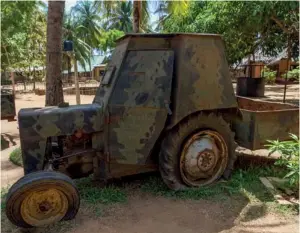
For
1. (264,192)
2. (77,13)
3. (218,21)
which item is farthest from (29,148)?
(77,13)

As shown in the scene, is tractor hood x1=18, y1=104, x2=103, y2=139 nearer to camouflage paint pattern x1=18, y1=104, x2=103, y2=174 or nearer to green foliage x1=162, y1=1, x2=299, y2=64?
camouflage paint pattern x1=18, y1=104, x2=103, y2=174

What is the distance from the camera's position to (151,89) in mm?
4156

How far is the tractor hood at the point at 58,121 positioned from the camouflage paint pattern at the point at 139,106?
232mm

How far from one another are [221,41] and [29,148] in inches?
109

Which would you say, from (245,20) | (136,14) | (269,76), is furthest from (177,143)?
(269,76)

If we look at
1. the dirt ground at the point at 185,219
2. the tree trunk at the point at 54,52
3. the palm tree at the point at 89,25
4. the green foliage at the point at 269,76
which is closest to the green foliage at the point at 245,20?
the tree trunk at the point at 54,52

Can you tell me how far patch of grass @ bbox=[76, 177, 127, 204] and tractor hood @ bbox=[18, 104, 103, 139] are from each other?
2.79 feet

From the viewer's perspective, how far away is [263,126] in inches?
189

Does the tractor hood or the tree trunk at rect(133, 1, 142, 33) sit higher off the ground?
the tree trunk at rect(133, 1, 142, 33)

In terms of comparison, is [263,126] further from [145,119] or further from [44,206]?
[44,206]

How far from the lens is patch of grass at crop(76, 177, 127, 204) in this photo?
13.7ft

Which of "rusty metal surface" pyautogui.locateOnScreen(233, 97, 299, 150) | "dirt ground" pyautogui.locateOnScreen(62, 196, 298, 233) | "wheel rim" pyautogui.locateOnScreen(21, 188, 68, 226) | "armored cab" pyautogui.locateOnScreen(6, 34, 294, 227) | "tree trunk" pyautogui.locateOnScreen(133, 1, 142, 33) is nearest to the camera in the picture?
"wheel rim" pyautogui.locateOnScreen(21, 188, 68, 226)

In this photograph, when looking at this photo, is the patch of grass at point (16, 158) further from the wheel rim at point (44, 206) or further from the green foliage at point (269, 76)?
the green foliage at point (269, 76)

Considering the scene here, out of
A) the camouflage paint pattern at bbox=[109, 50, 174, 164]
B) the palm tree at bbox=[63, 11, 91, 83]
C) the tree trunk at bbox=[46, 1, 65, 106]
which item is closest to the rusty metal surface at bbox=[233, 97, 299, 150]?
the camouflage paint pattern at bbox=[109, 50, 174, 164]
